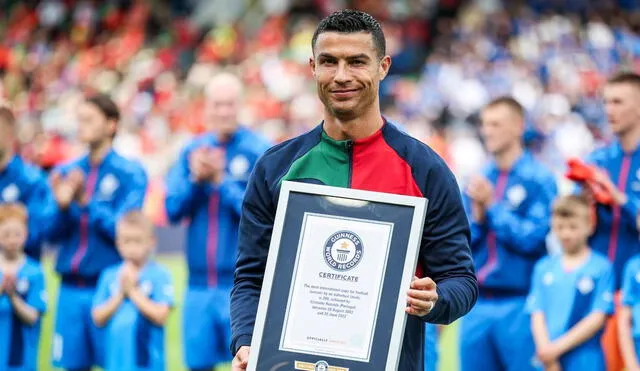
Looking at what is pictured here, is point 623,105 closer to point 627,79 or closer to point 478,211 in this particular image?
point 627,79

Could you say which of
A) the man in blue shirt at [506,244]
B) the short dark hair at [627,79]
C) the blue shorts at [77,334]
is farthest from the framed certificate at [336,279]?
the blue shorts at [77,334]

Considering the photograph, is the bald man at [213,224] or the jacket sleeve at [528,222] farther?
the bald man at [213,224]

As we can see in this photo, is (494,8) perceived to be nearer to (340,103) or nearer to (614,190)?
(614,190)

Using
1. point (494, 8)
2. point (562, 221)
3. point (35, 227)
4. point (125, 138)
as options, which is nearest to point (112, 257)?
point (35, 227)

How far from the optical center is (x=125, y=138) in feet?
67.2

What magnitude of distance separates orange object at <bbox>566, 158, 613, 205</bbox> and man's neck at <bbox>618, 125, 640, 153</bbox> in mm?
281

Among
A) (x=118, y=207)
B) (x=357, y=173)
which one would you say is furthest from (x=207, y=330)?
(x=357, y=173)

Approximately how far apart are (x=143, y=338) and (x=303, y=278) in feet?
15.2

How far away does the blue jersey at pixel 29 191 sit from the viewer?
8.42m

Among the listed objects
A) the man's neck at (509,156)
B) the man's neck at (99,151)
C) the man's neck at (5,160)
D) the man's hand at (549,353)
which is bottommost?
the man's hand at (549,353)

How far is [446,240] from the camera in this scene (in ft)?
12.5

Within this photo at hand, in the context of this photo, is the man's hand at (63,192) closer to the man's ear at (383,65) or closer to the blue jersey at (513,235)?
the blue jersey at (513,235)

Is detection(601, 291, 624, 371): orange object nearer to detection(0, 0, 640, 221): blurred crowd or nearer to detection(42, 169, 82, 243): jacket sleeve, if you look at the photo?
detection(42, 169, 82, 243): jacket sleeve

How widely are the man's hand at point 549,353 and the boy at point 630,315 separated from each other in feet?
1.30
